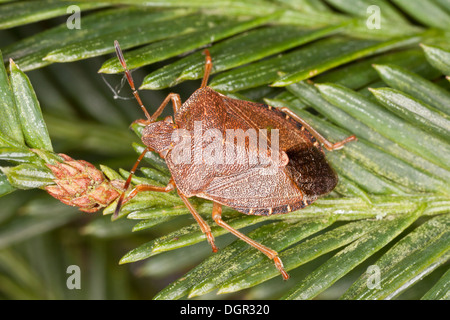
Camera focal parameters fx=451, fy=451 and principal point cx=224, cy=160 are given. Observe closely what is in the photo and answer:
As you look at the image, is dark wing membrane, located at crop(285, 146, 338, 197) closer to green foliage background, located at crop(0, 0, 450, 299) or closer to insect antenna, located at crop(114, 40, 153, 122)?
green foliage background, located at crop(0, 0, 450, 299)

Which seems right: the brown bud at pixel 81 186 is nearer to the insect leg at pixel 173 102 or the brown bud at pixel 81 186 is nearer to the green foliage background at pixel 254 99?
the green foliage background at pixel 254 99

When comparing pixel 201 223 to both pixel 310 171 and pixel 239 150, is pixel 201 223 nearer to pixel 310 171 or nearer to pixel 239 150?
pixel 239 150

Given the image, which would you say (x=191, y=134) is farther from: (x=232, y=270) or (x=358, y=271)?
(x=358, y=271)

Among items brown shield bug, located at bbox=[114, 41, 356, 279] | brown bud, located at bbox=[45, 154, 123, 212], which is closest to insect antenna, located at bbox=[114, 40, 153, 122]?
brown shield bug, located at bbox=[114, 41, 356, 279]

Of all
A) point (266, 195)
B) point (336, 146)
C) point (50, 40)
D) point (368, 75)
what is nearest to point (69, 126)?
point (50, 40)

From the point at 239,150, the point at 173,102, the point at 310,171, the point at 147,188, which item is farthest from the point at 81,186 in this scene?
the point at 310,171

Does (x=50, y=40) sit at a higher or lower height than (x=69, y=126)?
higher
